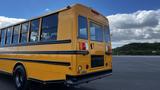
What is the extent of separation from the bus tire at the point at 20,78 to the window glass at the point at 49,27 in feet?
5.37

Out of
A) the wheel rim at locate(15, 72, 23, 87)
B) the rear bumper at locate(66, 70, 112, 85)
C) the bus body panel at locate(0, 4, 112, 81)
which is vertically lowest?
the wheel rim at locate(15, 72, 23, 87)

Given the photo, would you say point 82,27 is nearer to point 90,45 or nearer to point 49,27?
point 90,45

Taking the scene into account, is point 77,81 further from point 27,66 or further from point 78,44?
point 27,66

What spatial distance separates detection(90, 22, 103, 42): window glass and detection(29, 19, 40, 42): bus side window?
182 centimetres

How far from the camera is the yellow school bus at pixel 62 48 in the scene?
6406 millimetres

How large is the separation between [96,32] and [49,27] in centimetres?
169

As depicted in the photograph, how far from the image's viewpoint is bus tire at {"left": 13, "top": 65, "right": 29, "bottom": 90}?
310 inches

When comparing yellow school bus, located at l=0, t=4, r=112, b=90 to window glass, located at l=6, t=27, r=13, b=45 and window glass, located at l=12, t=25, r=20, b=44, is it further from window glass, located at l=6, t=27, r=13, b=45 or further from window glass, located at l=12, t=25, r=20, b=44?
window glass, located at l=6, t=27, r=13, b=45

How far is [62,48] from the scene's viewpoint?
657 centimetres

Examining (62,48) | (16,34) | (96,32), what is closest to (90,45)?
(96,32)

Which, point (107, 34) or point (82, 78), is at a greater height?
point (107, 34)

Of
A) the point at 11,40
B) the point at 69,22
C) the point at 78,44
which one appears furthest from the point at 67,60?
the point at 11,40

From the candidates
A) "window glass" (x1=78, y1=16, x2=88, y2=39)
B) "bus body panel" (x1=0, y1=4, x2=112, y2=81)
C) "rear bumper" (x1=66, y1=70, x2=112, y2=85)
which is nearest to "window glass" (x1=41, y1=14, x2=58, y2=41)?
"bus body panel" (x1=0, y1=4, x2=112, y2=81)

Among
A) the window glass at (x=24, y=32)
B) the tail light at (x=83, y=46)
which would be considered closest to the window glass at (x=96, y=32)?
the tail light at (x=83, y=46)
